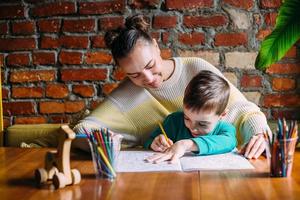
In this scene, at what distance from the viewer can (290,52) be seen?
2477 mm

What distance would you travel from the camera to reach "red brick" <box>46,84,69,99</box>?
2.60 m

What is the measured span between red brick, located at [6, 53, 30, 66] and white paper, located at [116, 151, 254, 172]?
1.34 metres

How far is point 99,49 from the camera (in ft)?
8.41

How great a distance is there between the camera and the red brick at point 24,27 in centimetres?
259

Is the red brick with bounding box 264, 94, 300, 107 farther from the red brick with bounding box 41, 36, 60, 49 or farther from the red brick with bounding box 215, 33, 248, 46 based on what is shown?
the red brick with bounding box 41, 36, 60, 49

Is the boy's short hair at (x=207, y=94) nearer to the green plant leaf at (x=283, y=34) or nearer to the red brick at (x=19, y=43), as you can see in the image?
the green plant leaf at (x=283, y=34)

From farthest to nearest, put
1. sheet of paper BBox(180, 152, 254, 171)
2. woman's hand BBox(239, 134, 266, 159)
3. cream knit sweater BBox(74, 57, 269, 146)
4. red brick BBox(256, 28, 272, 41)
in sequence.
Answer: red brick BBox(256, 28, 272, 41) → cream knit sweater BBox(74, 57, 269, 146) → woman's hand BBox(239, 134, 266, 159) → sheet of paper BBox(180, 152, 254, 171)

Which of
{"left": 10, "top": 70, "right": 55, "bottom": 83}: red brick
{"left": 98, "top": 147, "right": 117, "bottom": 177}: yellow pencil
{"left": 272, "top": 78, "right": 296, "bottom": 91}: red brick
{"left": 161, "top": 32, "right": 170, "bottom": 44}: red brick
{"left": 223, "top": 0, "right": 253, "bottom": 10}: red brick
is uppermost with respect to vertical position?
{"left": 223, "top": 0, "right": 253, "bottom": 10}: red brick

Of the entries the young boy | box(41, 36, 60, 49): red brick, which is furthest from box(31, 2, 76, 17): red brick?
the young boy

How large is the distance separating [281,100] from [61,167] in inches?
64.4

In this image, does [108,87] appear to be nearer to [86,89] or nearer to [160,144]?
[86,89]

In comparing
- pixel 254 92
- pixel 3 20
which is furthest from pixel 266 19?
pixel 3 20

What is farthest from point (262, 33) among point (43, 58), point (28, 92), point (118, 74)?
point (28, 92)

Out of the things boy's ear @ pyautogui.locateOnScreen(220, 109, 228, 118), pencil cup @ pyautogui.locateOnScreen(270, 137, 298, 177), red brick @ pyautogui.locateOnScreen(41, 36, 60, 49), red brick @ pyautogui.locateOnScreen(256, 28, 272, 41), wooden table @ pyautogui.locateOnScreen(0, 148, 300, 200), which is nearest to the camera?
wooden table @ pyautogui.locateOnScreen(0, 148, 300, 200)
